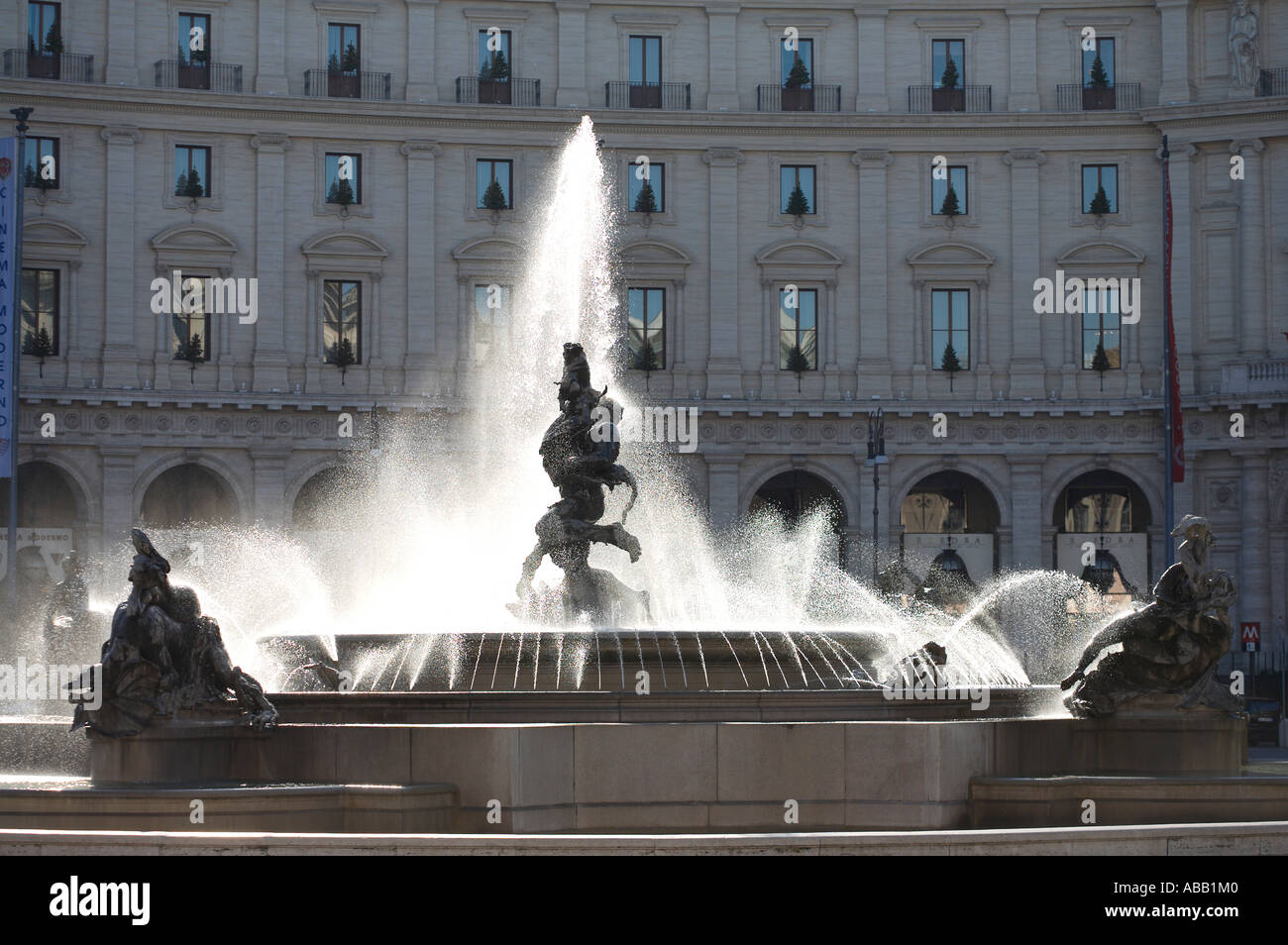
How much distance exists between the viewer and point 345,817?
49.5 feet

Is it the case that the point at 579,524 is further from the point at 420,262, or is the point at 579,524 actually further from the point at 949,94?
the point at 949,94

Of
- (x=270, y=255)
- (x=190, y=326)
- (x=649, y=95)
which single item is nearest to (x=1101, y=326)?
(x=649, y=95)

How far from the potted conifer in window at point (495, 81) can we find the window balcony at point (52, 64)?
448 inches

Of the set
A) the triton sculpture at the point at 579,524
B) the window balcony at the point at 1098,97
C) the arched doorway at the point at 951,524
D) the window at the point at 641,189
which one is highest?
the window balcony at the point at 1098,97

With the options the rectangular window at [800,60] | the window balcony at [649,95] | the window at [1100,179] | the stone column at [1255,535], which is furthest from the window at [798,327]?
the stone column at [1255,535]

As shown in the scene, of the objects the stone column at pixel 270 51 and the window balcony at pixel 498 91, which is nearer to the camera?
the stone column at pixel 270 51

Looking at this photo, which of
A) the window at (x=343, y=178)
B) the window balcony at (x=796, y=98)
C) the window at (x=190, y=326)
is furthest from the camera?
the window balcony at (x=796, y=98)

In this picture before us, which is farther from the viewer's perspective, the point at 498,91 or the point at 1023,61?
the point at 1023,61

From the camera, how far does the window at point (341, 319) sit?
193 ft

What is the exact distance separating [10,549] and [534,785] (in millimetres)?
27243

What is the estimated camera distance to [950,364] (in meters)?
60.7

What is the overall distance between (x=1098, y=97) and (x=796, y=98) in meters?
9.28

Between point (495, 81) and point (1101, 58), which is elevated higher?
point (1101, 58)

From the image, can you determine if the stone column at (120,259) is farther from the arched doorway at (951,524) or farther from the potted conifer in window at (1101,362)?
the potted conifer in window at (1101,362)
